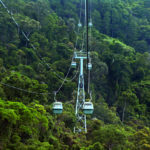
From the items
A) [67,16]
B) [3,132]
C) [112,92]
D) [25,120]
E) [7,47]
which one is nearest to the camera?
[3,132]

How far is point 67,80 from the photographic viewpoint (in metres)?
28.1

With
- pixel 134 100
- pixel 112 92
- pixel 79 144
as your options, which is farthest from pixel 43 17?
pixel 79 144

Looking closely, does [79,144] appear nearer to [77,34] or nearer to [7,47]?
[7,47]

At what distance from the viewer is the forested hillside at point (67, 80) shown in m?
15.4

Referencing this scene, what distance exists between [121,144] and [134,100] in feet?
49.1

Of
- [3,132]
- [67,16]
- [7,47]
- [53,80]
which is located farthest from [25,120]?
[67,16]

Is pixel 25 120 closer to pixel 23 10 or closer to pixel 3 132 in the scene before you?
pixel 3 132

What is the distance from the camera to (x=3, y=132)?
12000mm

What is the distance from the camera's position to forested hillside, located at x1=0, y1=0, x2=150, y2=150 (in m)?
15.4

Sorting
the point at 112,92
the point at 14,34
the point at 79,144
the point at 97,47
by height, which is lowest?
the point at 112,92

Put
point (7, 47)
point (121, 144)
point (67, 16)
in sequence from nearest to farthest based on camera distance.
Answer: point (121, 144)
point (7, 47)
point (67, 16)

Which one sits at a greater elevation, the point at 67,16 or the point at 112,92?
the point at 67,16

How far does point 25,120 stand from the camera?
12.8 meters

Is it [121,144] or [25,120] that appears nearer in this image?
[25,120]
